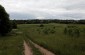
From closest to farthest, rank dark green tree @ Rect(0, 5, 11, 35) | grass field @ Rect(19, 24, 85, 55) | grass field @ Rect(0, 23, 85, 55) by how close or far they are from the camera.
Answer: grass field @ Rect(19, 24, 85, 55) → grass field @ Rect(0, 23, 85, 55) → dark green tree @ Rect(0, 5, 11, 35)

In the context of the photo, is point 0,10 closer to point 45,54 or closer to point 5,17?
point 5,17

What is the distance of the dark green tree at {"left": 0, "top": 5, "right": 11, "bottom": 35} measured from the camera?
80875 millimetres

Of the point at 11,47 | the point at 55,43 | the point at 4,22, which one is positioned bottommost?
the point at 11,47

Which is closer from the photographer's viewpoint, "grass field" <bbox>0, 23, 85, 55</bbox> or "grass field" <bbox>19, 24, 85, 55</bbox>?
"grass field" <bbox>19, 24, 85, 55</bbox>

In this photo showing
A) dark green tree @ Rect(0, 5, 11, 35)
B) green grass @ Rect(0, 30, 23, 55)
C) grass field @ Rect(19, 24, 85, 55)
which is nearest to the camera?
grass field @ Rect(19, 24, 85, 55)

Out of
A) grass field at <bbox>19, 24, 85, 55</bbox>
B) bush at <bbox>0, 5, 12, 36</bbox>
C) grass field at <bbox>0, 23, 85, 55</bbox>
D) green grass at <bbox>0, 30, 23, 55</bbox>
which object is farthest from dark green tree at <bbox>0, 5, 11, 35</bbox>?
green grass at <bbox>0, 30, 23, 55</bbox>

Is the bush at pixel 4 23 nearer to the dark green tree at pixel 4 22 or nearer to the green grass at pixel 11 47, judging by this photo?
the dark green tree at pixel 4 22

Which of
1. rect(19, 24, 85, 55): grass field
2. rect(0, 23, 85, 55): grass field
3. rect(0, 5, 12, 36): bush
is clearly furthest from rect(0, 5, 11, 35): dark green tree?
rect(19, 24, 85, 55): grass field

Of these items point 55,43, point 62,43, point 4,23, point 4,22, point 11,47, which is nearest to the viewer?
point 62,43

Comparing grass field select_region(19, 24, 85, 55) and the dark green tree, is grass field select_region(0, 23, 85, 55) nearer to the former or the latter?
grass field select_region(19, 24, 85, 55)

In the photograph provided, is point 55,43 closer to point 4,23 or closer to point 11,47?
point 11,47

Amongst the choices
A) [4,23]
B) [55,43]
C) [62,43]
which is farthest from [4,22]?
[62,43]

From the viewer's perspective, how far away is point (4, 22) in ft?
269

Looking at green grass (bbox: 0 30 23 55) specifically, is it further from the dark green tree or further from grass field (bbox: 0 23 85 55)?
the dark green tree
